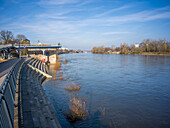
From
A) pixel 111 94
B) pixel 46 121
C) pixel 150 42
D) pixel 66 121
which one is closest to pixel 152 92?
pixel 111 94

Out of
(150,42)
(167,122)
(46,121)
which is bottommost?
(167,122)

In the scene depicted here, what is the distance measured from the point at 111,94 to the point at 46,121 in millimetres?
10567

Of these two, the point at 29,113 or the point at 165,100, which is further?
the point at 165,100

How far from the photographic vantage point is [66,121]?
400 inches

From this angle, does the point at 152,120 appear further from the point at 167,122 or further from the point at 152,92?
the point at 152,92

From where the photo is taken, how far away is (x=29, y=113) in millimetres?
8062

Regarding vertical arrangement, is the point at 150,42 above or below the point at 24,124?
above

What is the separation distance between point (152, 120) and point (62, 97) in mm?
8989

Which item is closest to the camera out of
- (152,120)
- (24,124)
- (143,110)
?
(24,124)

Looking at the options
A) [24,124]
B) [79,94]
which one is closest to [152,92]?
[79,94]

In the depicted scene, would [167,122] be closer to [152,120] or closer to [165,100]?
[152,120]

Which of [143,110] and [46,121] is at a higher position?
[46,121]

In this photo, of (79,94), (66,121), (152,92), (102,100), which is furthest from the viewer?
(152,92)

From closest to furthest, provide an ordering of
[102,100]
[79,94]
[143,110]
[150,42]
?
[143,110] < [102,100] < [79,94] < [150,42]
